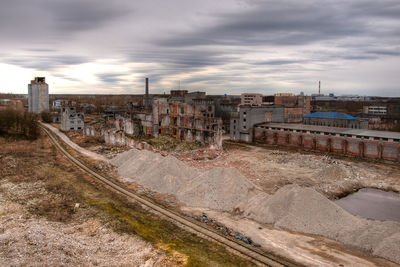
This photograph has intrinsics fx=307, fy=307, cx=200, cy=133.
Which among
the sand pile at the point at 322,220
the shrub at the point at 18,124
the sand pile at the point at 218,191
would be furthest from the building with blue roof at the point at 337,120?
the shrub at the point at 18,124

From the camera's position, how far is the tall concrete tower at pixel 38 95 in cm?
10719

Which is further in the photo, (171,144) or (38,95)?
(38,95)

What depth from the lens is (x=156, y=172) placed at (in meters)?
29.1

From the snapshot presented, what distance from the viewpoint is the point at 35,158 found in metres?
39.8

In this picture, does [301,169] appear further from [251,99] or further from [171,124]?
[251,99]

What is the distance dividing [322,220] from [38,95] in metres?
111

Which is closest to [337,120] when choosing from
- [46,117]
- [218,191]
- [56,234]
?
[218,191]

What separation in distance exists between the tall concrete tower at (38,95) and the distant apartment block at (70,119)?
4662 cm

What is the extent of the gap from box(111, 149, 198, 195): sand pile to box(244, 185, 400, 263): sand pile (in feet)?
25.4

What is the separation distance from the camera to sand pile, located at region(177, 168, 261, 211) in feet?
76.3

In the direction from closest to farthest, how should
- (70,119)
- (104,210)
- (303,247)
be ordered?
1. (303,247)
2. (104,210)
3. (70,119)

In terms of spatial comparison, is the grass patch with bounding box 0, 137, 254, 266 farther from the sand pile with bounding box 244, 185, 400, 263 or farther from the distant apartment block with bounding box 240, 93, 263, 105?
the distant apartment block with bounding box 240, 93, 263, 105

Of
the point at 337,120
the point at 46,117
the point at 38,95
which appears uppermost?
the point at 38,95

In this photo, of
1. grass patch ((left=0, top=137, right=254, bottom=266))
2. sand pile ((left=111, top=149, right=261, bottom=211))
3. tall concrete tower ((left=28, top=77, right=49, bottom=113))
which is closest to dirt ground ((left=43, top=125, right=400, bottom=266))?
sand pile ((left=111, top=149, right=261, bottom=211))
